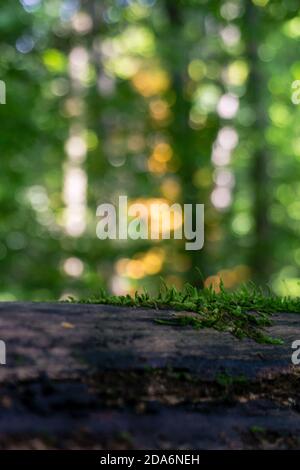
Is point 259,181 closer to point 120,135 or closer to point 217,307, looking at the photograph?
point 120,135

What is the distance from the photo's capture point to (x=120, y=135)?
32.1 ft

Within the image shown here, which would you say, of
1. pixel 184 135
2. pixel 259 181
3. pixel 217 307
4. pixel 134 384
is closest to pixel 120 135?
pixel 184 135

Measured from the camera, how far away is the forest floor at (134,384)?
6.10 feet

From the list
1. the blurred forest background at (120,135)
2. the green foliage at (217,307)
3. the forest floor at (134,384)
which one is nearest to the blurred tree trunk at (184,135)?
the blurred forest background at (120,135)

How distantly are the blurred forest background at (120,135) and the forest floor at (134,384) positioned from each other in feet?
7.88

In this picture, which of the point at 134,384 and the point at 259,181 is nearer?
the point at 134,384

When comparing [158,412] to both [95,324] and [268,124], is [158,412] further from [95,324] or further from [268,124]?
[268,124]

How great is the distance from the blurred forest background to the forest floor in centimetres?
240

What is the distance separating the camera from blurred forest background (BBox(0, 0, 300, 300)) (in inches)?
261

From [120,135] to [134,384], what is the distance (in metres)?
8.04

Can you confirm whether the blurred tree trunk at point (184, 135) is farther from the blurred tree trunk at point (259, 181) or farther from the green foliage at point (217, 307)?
the green foliage at point (217, 307)
